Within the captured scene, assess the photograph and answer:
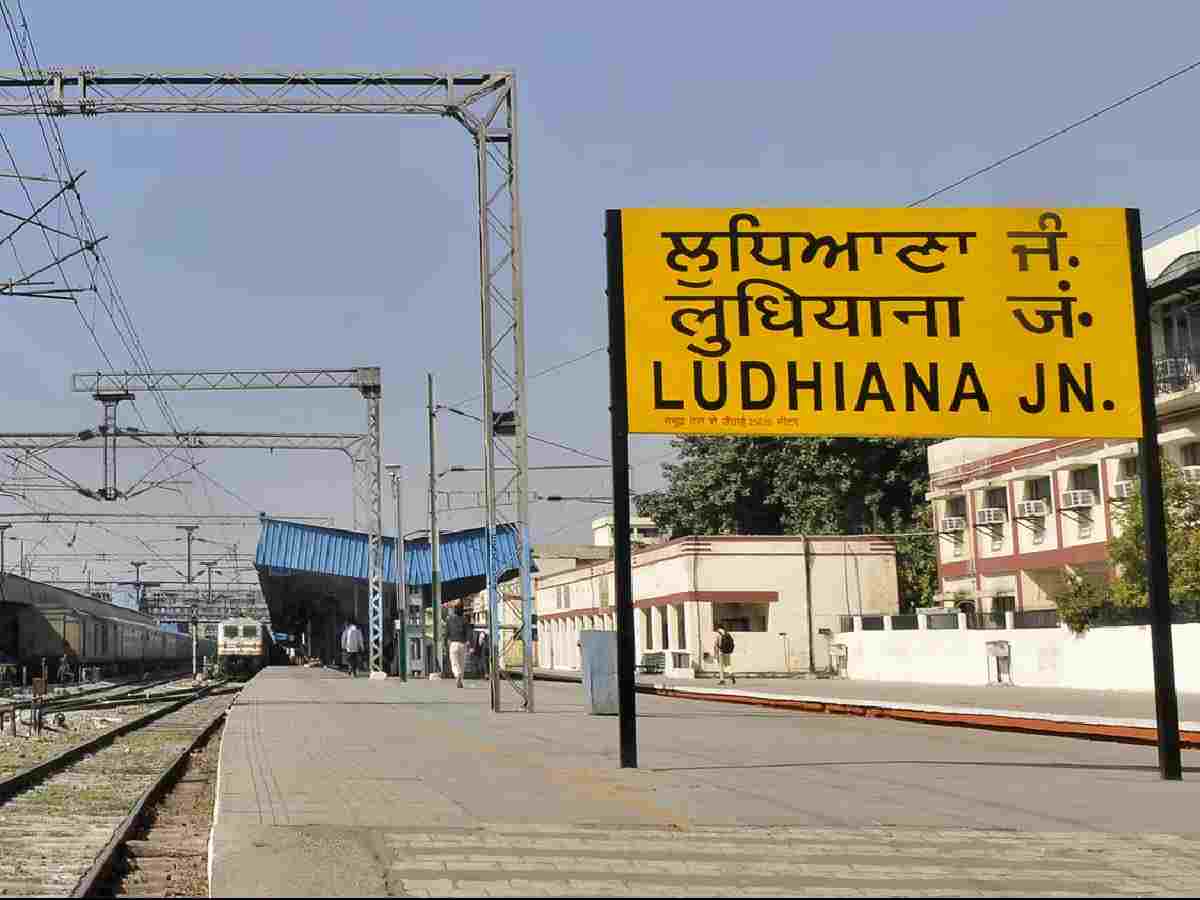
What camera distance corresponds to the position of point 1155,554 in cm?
1265

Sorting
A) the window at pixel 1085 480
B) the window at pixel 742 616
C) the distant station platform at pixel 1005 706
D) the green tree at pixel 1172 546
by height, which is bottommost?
the distant station platform at pixel 1005 706

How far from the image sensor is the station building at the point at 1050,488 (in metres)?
34.2

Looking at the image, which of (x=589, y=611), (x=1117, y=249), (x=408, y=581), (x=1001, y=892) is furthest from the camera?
(x=589, y=611)

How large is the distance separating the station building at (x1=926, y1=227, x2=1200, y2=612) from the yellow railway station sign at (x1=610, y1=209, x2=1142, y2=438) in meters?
18.3

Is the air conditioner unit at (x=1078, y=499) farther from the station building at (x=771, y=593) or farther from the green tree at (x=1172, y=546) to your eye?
the station building at (x=771, y=593)

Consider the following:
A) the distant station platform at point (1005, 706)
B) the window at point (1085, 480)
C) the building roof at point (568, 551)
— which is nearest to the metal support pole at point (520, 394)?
the distant station platform at point (1005, 706)

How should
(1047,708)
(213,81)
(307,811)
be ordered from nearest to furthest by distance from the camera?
(307,811)
(1047,708)
(213,81)

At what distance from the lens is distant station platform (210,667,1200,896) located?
23.9ft

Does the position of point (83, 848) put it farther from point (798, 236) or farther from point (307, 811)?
point (798, 236)

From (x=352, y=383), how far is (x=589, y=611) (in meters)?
26.2

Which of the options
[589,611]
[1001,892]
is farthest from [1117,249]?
[589,611]

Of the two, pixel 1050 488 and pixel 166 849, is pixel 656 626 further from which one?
pixel 166 849

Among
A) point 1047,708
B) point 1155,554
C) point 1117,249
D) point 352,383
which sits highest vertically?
point 352,383

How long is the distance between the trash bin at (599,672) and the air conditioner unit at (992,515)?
2245 cm
